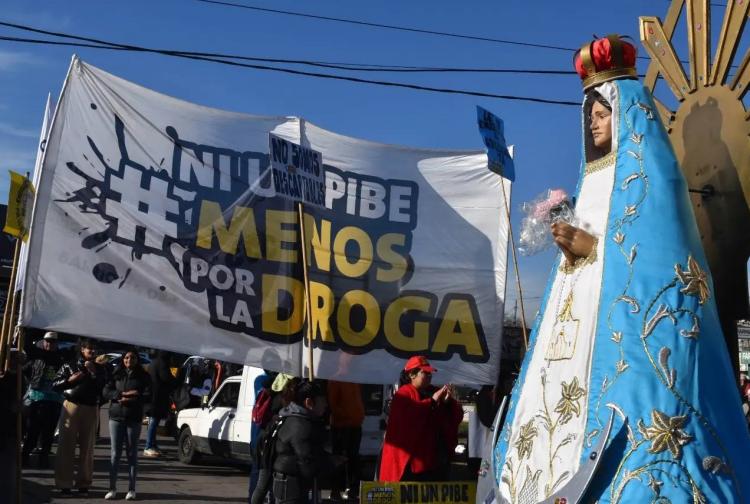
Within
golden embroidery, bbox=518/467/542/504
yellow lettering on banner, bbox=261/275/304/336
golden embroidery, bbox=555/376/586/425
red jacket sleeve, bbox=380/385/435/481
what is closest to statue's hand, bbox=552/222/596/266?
golden embroidery, bbox=555/376/586/425

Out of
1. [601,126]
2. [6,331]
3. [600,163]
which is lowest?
[6,331]

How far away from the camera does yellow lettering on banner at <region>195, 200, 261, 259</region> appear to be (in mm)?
8070

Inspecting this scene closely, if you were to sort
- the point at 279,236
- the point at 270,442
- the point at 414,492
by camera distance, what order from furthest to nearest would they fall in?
the point at 279,236
the point at 270,442
the point at 414,492

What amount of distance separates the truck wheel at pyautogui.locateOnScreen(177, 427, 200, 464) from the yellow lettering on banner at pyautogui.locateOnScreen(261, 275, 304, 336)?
7441 millimetres

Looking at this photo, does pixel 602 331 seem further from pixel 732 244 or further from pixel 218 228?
pixel 218 228

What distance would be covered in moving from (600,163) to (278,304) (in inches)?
153

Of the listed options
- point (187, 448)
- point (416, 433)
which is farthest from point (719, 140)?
point (187, 448)

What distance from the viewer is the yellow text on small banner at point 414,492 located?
6.68 metres

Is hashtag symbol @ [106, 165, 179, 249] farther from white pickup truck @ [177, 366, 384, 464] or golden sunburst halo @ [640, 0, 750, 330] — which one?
white pickup truck @ [177, 366, 384, 464]

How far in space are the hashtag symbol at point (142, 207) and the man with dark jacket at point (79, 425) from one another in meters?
3.84

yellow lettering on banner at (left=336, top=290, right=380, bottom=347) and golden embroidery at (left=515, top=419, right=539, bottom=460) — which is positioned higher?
yellow lettering on banner at (left=336, top=290, right=380, bottom=347)

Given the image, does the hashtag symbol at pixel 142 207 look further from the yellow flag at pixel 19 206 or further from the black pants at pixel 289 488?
the black pants at pixel 289 488

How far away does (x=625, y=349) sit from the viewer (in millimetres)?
4465

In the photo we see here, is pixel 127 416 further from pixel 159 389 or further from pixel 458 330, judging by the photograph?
pixel 159 389
